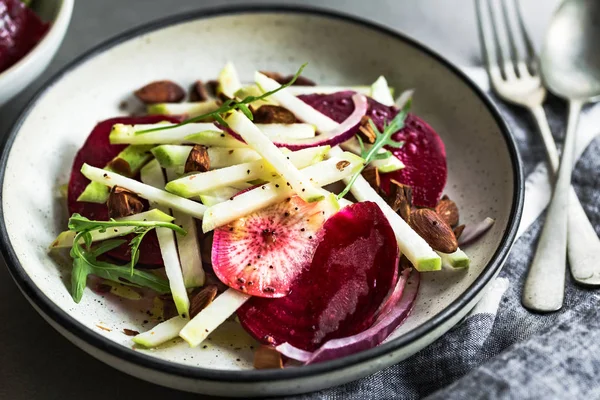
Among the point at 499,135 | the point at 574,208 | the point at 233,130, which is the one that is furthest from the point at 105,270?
the point at 574,208

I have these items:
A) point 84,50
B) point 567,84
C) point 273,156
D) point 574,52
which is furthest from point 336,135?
point 84,50

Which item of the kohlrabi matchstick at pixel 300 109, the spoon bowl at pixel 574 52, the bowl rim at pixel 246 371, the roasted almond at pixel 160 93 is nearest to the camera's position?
the bowl rim at pixel 246 371

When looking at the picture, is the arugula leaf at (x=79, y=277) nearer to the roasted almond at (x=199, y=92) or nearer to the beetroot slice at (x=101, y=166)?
the beetroot slice at (x=101, y=166)

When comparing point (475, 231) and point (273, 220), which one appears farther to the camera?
point (475, 231)

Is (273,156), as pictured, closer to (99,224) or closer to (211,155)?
(211,155)

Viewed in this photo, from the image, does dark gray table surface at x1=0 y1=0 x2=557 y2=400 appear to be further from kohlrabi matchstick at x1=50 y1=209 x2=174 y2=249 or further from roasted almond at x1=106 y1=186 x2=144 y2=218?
roasted almond at x1=106 y1=186 x2=144 y2=218

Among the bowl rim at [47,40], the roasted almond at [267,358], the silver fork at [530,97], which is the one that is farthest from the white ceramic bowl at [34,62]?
the silver fork at [530,97]

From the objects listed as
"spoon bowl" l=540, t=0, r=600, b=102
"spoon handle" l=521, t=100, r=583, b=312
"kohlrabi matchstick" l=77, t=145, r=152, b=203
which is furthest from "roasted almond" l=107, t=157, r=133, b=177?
"spoon bowl" l=540, t=0, r=600, b=102
